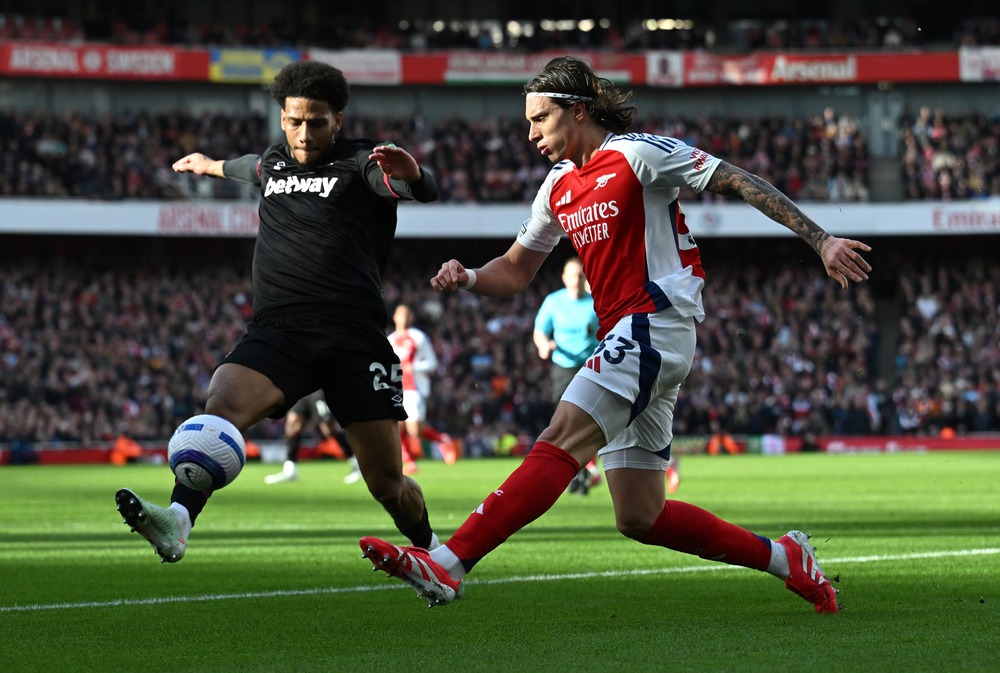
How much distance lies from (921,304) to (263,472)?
2236 centimetres

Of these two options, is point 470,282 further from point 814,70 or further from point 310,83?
point 814,70

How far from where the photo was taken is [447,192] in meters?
41.3

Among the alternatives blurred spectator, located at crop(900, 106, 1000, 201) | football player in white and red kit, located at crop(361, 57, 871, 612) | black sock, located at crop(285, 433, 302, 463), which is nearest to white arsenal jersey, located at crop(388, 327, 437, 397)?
black sock, located at crop(285, 433, 302, 463)

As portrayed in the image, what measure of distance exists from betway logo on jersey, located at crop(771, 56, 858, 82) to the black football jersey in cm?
3835

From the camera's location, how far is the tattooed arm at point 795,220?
5.24m

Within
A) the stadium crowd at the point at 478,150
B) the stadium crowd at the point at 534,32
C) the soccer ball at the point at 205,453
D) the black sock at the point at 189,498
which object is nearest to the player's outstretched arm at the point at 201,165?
the soccer ball at the point at 205,453

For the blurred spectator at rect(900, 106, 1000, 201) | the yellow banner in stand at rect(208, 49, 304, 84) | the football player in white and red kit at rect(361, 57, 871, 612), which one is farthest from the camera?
the yellow banner in stand at rect(208, 49, 304, 84)

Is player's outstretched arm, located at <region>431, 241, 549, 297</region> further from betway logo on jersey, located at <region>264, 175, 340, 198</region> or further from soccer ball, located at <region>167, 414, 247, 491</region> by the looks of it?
soccer ball, located at <region>167, 414, 247, 491</region>

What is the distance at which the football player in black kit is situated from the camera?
6.44 meters

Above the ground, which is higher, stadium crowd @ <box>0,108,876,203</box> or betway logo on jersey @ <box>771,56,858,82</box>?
betway logo on jersey @ <box>771,56,858,82</box>

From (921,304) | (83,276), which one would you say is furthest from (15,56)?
(921,304)

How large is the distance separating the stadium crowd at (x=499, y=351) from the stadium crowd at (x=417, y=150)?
2.11 metres

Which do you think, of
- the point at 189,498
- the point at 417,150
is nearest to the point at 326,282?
the point at 189,498

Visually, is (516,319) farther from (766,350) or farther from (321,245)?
(321,245)
